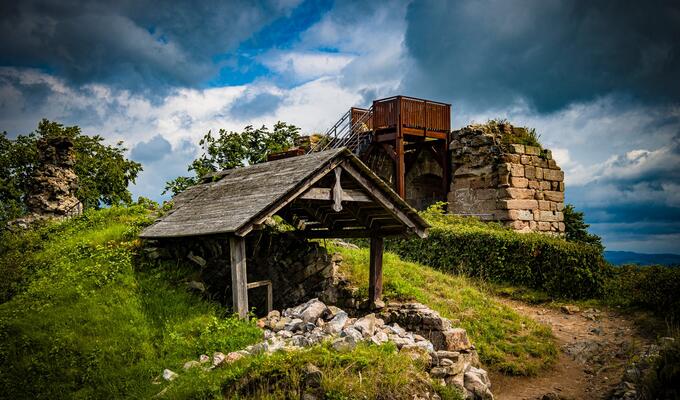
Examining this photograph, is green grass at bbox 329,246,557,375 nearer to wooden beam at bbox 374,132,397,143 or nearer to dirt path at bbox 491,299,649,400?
dirt path at bbox 491,299,649,400

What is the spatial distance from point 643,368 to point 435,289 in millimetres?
5368

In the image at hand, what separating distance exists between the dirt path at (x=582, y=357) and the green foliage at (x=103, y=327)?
5.15 meters

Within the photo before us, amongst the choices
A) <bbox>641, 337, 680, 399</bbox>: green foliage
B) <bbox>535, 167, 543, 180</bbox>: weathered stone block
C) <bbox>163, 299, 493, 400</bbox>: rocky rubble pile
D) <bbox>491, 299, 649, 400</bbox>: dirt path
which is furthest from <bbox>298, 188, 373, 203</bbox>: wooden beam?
<bbox>535, 167, 543, 180</bbox>: weathered stone block

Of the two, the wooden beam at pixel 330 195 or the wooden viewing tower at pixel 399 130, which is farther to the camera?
the wooden viewing tower at pixel 399 130

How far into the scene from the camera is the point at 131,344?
26.2 feet

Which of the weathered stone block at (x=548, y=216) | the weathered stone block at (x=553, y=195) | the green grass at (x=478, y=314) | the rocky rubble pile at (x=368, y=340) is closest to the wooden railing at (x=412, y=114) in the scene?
the weathered stone block at (x=553, y=195)

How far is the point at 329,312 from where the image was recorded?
358 inches

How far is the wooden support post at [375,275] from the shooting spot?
1029cm

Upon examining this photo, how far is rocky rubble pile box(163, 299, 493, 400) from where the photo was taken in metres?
7.22

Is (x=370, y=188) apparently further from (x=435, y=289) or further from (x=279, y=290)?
(x=435, y=289)

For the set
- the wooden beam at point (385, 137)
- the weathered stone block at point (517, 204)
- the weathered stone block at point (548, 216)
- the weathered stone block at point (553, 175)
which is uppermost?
the wooden beam at point (385, 137)

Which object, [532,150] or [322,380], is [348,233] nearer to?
[322,380]

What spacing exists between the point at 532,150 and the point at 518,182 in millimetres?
1994

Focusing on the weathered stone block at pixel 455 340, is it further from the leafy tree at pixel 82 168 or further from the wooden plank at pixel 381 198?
the leafy tree at pixel 82 168
